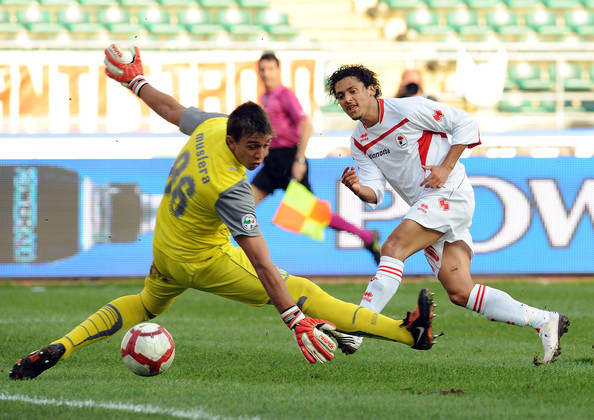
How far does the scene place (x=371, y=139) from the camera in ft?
18.7

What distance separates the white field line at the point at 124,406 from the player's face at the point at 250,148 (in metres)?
1.26

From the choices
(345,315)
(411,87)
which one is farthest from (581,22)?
(345,315)

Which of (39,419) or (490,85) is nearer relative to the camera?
(39,419)

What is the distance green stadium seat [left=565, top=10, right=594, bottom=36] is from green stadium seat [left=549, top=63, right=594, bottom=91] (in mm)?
1942

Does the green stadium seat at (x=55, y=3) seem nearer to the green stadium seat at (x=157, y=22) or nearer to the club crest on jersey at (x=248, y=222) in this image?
the green stadium seat at (x=157, y=22)

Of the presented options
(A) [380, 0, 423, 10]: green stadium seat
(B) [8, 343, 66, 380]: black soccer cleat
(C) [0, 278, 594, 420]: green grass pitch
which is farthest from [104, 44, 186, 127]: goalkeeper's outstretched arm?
(A) [380, 0, 423, 10]: green stadium seat

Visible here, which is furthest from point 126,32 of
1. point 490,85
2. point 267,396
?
point 267,396

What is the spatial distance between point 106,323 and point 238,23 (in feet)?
39.0

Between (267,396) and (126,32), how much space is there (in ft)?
39.4

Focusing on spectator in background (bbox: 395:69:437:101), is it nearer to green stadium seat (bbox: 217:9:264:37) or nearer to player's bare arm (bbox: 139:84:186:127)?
player's bare arm (bbox: 139:84:186:127)

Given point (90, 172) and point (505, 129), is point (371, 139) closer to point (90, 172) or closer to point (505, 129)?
point (90, 172)

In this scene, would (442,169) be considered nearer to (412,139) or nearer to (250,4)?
(412,139)

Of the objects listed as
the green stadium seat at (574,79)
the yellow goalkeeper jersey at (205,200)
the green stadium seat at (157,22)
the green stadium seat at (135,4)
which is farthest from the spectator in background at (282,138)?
the green stadium seat at (135,4)

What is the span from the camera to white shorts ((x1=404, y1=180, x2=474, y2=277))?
5.44 metres
